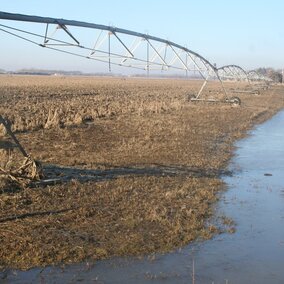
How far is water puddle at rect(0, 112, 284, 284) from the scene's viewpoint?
6.12 meters

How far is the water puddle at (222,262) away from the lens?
6.12 metres

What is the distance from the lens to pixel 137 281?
6043 millimetres

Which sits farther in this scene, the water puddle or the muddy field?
the muddy field

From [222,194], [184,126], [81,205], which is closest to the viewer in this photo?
[81,205]

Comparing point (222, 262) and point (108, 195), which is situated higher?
point (108, 195)

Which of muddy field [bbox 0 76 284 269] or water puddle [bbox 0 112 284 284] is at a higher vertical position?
muddy field [bbox 0 76 284 269]

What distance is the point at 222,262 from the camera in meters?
6.84

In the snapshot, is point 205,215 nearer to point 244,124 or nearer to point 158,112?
point 244,124

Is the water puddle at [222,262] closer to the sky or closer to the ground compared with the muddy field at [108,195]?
closer to the ground

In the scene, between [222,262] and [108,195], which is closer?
[222,262]

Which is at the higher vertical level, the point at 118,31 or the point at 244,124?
the point at 118,31

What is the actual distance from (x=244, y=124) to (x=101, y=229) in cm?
1982

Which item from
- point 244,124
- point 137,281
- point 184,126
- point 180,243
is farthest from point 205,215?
point 244,124

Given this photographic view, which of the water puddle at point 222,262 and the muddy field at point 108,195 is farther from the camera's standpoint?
the muddy field at point 108,195
